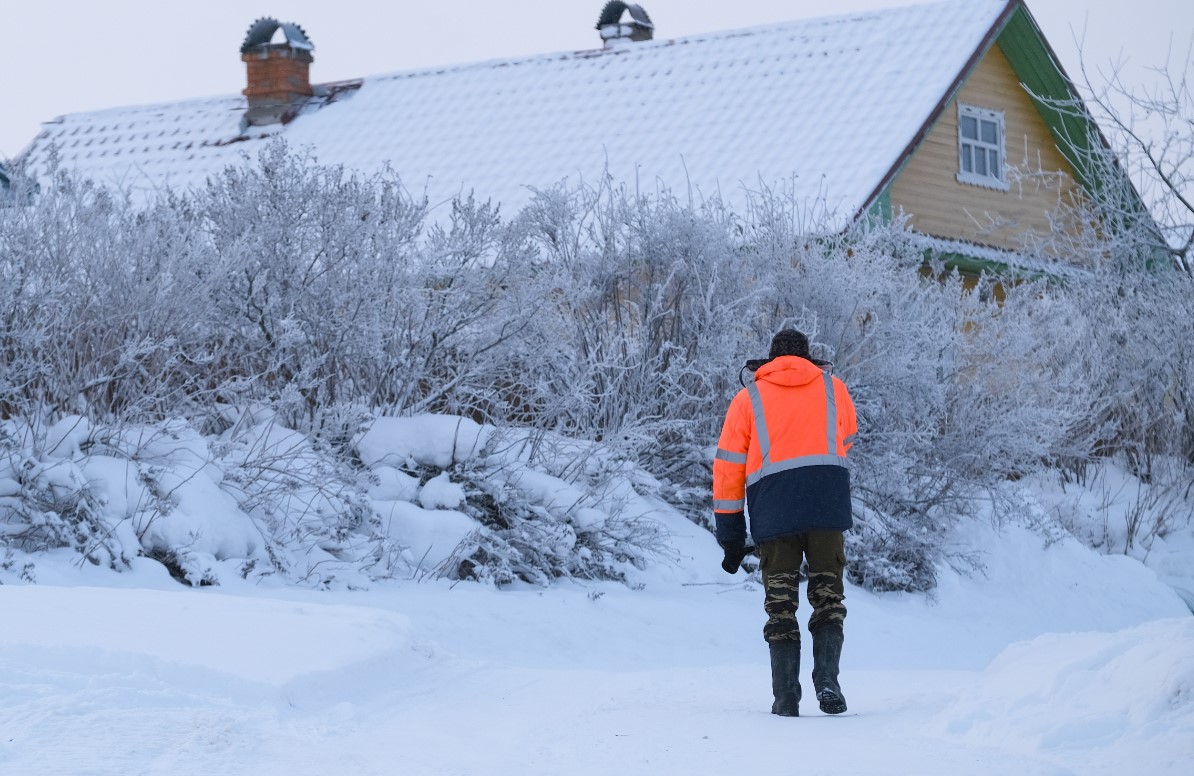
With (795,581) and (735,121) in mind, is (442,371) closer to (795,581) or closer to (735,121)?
(795,581)

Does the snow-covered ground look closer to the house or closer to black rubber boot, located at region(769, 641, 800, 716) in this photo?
black rubber boot, located at region(769, 641, 800, 716)

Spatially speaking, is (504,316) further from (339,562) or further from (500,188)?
(500,188)

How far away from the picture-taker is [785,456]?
22.6 ft

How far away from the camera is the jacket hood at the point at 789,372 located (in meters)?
6.94

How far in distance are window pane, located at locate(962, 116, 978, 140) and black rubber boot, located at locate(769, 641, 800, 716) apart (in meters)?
16.9

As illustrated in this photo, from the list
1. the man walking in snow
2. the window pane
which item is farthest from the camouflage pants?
the window pane

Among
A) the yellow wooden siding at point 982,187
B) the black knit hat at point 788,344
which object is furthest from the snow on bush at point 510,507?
the yellow wooden siding at point 982,187

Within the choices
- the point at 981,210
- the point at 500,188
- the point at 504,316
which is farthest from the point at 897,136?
the point at 504,316

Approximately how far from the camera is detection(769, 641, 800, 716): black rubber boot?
6.70 metres

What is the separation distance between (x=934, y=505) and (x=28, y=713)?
9302mm

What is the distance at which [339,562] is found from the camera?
9867 mm

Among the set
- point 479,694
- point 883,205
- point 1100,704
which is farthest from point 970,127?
point 1100,704

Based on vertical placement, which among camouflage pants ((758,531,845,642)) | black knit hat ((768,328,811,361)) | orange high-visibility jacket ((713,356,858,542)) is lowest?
camouflage pants ((758,531,845,642))

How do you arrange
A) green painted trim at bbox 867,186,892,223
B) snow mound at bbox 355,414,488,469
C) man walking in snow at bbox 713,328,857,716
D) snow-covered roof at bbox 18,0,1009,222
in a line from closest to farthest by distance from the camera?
man walking in snow at bbox 713,328,857,716 → snow mound at bbox 355,414,488,469 → green painted trim at bbox 867,186,892,223 → snow-covered roof at bbox 18,0,1009,222
